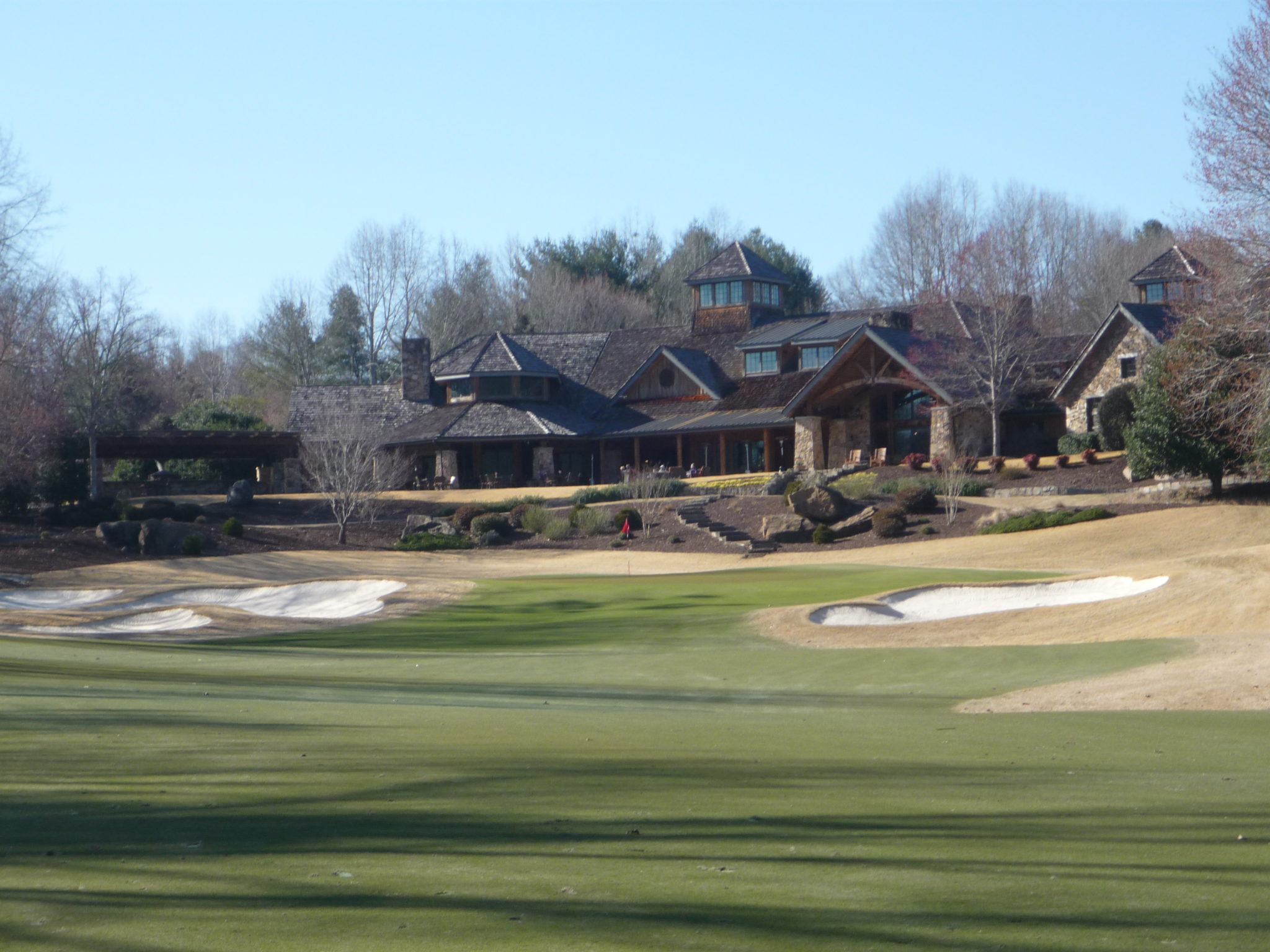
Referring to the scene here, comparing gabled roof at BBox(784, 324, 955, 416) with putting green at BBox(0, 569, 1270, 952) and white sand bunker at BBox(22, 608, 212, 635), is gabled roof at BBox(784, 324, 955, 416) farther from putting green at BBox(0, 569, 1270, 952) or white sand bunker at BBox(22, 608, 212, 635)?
putting green at BBox(0, 569, 1270, 952)

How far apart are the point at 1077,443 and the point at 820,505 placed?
13939 millimetres

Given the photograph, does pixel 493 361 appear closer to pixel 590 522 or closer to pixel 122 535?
pixel 590 522

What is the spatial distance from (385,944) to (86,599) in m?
31.9

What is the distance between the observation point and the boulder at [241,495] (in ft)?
179

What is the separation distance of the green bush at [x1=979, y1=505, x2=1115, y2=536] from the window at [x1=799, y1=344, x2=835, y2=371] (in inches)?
938

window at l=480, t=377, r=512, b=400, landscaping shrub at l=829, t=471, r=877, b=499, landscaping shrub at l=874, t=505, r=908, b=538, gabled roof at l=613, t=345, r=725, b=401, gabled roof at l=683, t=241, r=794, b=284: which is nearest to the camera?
landscaping shrub at l=874, t=505, r=908, b=538

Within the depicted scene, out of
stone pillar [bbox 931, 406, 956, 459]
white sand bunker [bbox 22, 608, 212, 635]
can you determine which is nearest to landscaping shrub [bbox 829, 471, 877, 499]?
stone pillar [bbox 931, 406, 956, 459]

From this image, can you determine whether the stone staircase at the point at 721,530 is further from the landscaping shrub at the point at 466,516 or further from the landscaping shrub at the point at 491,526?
the landscaping shrub at the point at 466,516

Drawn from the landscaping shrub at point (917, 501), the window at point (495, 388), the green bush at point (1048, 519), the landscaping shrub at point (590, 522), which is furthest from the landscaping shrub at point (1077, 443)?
the window at point (495, 388)

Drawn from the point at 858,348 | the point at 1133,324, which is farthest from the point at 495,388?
the point at 1133,324

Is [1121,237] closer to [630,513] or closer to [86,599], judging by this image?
[630,513]

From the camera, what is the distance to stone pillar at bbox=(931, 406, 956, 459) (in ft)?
179

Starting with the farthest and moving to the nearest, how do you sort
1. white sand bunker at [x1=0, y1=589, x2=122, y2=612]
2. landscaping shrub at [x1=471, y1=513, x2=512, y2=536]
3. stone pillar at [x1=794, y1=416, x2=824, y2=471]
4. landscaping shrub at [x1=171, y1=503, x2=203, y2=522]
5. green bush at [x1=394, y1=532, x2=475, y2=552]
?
stone pillar at [x1=794, y1=416, x2=824, y2=471]
landscaping shrub at [x1=171, y1=503, x2=203, y2=522]
landscaping shrub at [x1=471, y1=513, x2=512, y2=536]
green bush at [x1=394, y1=532, x2=475, y2=552]
white sand bunker at [x1=0, y1=589, x2=122, y2=612]

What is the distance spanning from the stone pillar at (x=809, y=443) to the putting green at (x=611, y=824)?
4145 centimetres
